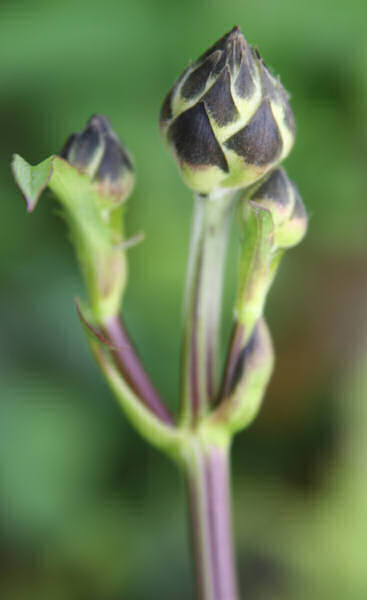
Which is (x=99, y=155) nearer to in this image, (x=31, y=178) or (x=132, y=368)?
(x=31, y=178)

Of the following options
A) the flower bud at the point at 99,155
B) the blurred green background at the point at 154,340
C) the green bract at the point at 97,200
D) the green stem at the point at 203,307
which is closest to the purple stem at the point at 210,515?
the green stem at the point at 203,307

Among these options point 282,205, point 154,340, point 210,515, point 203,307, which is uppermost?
point 282,205

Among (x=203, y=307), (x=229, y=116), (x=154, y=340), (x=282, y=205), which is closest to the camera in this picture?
(x=229, y=116)

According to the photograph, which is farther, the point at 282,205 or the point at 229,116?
the point at 282,205

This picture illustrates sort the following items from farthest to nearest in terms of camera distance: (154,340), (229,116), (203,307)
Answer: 1. (154,340)
2. (203,307)
3. (229,116)

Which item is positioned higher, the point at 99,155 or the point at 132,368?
the point at 99,155

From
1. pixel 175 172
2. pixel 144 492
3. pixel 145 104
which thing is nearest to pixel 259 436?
pixel 144 492

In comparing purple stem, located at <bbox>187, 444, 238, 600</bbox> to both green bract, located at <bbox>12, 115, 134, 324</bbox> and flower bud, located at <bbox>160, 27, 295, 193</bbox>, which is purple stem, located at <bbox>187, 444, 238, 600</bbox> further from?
flower bud, located at <bbox>160, 27, 295, 193</bbox>

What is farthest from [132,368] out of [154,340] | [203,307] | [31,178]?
[154,340]
